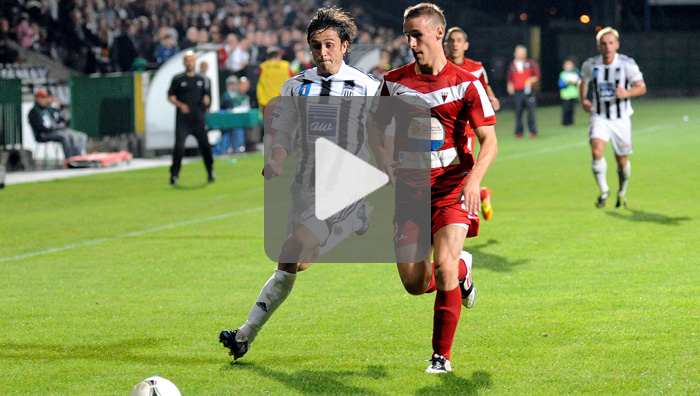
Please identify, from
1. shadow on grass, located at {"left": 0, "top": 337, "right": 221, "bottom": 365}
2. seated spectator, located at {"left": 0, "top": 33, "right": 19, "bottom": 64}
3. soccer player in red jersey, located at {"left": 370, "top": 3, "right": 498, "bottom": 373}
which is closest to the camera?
soccer player in red jersey, located at {"left": 370, "top": 3, "right": 498, "bottom": 373}

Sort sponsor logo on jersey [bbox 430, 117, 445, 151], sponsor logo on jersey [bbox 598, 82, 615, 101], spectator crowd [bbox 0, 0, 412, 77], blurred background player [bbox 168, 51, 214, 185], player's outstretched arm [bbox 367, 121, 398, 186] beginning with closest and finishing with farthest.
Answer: sponsor logo on jersey [bbox 430, 117, 445, 151], player's outstretched arm [bbox 367, 121, 398, 186], sponsor logo on jersey [bbox 598, 82, 615, 101], blurred background player [bbox 168, 51, 214, 185], spectator crowd [bbox 0, 0, 412, 77]

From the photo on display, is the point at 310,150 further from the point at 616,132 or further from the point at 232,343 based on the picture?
the point at 616,132

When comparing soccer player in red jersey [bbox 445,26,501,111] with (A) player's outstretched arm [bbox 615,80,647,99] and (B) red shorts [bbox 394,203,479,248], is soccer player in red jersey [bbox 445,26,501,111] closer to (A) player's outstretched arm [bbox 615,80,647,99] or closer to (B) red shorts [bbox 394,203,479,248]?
(A) player's outstretched arm [bbox 615,80,647,99]

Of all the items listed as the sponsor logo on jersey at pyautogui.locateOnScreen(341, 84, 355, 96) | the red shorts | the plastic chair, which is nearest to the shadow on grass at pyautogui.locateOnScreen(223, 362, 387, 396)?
the red shorts

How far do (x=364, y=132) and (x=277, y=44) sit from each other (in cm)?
2421

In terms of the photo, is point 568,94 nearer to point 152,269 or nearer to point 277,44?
point 277,44

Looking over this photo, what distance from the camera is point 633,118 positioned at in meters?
30.0

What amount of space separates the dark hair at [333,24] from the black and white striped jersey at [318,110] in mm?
208

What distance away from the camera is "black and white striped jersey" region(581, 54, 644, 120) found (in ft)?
38.5

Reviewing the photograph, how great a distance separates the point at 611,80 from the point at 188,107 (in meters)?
7.30

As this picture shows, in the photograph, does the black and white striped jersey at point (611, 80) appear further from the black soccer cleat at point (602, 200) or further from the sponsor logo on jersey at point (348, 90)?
the sponsor logo on jersey at point (348, 90)

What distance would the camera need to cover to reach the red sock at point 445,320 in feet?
17.3

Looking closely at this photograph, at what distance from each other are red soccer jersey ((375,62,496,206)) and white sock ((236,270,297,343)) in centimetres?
87

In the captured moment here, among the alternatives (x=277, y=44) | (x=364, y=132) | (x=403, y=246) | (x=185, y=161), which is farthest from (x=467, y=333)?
(x=277, y=44)
